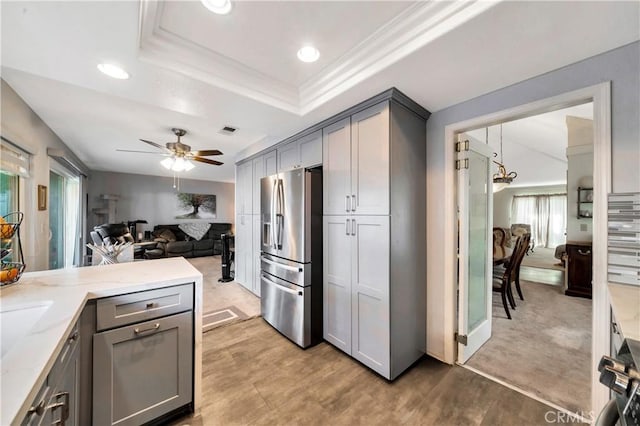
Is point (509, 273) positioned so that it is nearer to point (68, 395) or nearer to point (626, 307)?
point (626, 307)

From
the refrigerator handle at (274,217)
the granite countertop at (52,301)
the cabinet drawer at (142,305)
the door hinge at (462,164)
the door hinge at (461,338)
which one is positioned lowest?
the door hinge at (461,338)

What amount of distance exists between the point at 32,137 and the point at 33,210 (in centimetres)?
80

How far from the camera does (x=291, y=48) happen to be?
169cm

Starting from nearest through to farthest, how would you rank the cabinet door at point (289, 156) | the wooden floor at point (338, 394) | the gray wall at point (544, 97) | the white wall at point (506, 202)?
the gray wall at point (544, 97)
the wooden floor at point (338, 394)
the cabinet door at point (289, 156)
the white wall at point (506, 202)

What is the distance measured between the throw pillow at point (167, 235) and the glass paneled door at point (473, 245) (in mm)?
7737

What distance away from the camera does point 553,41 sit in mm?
1355

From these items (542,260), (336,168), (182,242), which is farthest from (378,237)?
(542,260)

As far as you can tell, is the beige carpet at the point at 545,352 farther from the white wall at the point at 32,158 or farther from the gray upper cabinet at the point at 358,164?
the white wall at the point at 32,158

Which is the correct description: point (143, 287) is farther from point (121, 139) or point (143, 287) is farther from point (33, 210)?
point (121, 139)

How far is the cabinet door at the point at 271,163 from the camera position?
3.41 meters

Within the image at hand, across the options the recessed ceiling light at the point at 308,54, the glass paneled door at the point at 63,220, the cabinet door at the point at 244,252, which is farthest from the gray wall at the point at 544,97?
the glass paneled door at the point at 63,220

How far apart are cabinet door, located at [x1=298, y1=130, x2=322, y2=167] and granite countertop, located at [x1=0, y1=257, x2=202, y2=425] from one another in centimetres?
163

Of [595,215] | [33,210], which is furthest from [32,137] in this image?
[595,215]

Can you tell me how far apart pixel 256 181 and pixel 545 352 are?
4.13 m
